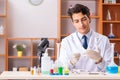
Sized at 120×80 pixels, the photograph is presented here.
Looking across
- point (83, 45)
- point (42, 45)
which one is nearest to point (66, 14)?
point (42, 45)

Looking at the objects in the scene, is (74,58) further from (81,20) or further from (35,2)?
(35,2)

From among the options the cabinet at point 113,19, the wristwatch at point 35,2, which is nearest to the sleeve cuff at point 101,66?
the cabinet at point 113,19

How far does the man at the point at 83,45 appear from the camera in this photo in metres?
2.24

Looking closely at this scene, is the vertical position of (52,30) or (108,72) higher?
(52,30)

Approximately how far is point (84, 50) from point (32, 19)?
8.56 feet

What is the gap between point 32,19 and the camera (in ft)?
15.4

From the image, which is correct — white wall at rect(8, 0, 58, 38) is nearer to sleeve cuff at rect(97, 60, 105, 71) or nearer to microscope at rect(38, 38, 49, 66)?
microscope at rect(38, 38, 49, 66)

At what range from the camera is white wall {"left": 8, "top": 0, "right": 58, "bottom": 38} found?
468 cm

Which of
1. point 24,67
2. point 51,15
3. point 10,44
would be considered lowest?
point 24,67

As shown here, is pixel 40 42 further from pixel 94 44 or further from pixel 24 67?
pixel 94 44

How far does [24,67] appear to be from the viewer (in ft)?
15.1

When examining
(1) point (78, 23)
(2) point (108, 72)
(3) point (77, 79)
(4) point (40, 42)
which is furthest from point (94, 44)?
(4) point (40, 42)

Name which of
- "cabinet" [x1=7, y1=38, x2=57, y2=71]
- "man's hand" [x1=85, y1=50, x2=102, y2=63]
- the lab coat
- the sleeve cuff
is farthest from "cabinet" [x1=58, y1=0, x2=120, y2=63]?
"man's hand" [x1=85, y1=50, x2=102, y2=63]

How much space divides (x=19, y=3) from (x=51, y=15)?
22.7 inches
